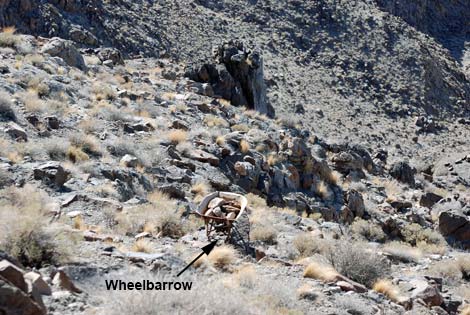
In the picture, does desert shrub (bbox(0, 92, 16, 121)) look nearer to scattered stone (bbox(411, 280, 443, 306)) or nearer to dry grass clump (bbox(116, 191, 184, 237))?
dry grass clump (bbox(116, 191, 184, 237))

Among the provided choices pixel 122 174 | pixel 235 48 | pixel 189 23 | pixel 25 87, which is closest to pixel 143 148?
pixel 122 174

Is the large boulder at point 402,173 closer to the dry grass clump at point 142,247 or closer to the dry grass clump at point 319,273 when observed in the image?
the dry grass clump at point 319,273

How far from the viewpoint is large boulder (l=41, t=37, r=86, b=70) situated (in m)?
20.0

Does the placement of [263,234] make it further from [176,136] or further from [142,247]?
[176,136]

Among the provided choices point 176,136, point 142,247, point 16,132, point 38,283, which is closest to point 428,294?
point 142,247

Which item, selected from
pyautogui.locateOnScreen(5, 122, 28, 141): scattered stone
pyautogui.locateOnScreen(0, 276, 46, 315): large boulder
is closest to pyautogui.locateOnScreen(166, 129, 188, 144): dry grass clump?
pyautogui.locateOnScreen(5, 122, 28, 141): scattered stone

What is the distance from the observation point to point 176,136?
15211 millimetres

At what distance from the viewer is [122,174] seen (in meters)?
11.6

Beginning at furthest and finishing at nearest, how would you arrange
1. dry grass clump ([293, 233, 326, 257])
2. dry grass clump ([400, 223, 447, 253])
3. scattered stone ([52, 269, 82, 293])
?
dry grass clump ([400, 223, 447, 253])
dry grass clump ([293, 233, 326, 257])
scattered stone ([52, 269, 82, 293])

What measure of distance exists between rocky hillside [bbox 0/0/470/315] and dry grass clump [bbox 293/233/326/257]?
0.03m

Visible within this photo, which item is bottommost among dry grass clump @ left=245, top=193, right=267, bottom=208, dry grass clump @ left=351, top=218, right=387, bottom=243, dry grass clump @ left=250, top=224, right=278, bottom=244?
dry grass clump @ left=351, top=218, right=387, bottom=243

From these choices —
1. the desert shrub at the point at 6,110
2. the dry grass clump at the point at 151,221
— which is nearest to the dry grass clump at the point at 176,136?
the desert shrub at the point at 6,110

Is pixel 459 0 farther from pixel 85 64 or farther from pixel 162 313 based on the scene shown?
pixel 162 313

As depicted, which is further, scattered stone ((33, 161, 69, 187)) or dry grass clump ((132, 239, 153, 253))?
scattered stone ((33, 161, 69, 187))
